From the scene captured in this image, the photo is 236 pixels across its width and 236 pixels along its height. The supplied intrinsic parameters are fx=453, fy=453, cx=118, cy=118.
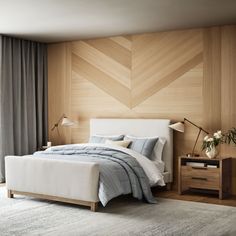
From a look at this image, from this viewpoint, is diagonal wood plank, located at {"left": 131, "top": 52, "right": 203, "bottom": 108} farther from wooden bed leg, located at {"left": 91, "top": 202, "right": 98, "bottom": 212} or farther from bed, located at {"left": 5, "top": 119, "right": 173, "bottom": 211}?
wooden bed leg, located at {"left": 91, "top": 202, "right": 98, "bottom": 212}

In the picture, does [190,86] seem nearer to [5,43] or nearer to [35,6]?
[35,6]

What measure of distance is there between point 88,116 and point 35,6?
2.76 metres

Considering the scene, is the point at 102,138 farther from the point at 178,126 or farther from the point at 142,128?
the point at 178,126

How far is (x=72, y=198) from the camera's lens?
539cm

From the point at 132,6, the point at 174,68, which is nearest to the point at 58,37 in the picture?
the point at 174,68

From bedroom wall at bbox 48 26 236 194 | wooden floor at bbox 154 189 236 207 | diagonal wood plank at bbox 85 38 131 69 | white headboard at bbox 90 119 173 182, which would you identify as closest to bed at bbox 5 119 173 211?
white headboard at bbox 90 119 173 182

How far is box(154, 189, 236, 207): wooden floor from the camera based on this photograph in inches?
228

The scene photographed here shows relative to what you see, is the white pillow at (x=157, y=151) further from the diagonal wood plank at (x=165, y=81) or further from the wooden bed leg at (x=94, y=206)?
the wooden bed leg at (x=94, y=206)

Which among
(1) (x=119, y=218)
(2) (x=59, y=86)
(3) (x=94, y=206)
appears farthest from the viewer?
(2) (x=59, y=86)

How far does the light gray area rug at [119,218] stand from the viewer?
4.39 meters

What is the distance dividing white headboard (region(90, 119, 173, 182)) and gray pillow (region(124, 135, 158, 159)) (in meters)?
0.21

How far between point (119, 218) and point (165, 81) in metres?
2.62

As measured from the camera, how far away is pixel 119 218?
4.89 m

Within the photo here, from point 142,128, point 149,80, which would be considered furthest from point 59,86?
point 142,128
